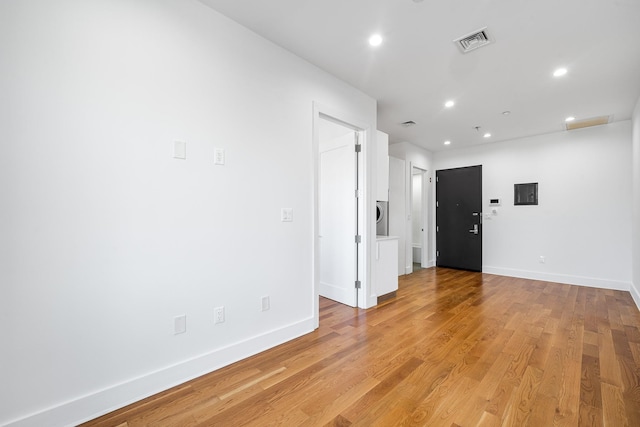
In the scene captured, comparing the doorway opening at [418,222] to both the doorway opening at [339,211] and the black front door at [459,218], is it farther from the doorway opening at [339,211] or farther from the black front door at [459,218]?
the doorway opening at [339,211]

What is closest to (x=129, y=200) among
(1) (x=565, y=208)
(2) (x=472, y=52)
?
(2) (x=472, y=52)

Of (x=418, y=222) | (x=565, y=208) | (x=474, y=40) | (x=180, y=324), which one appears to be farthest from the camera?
(x=418, y=222)

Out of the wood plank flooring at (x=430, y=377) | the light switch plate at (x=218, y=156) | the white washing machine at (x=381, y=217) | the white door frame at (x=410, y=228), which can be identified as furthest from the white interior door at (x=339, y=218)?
the white door frame at (x=410, y=228)

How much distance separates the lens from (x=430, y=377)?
6.52ft

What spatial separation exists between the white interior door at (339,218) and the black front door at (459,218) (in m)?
3.68

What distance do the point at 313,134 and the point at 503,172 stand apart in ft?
15.5

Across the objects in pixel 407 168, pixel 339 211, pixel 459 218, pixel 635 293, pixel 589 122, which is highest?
pixel 589 122

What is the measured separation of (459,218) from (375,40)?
4781 millimetres

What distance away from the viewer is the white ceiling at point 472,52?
2020 millimetres

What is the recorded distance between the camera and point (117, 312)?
165cm

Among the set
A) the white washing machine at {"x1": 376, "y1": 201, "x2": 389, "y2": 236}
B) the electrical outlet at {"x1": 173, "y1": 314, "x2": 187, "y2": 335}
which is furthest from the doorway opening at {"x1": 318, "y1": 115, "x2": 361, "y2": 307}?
the electrical outlet at {"x1": 173, "y1": 314, "x2": 187, "y2": 335}

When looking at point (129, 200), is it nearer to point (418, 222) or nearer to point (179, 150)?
point (179, 150)

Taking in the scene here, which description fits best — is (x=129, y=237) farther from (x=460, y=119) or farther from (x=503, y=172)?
(x=503, y=172)

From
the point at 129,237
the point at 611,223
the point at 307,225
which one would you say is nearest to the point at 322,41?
the point at 307,225
